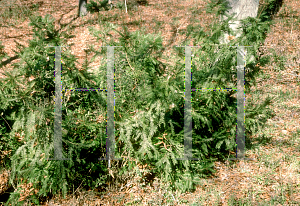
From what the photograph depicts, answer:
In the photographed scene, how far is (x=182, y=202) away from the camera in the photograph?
10.4 ft

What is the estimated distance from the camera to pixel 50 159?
9.06 feet

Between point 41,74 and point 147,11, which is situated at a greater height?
point 147,11

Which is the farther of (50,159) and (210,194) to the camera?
(210,194)

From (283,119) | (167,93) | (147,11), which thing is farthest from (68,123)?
(147,11)

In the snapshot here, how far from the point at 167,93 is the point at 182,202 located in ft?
5.67

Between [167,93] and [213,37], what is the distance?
1.35m

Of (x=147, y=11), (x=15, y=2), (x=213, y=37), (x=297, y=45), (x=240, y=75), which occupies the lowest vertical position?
(x=240, y=75)

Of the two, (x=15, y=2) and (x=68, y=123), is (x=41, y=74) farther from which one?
(x=15, y=2)

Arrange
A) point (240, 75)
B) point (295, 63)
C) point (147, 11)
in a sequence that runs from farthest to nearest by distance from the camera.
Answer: point (147, 11), point (295, 63), point (240, 75)

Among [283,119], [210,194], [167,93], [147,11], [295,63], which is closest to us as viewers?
[167,93]

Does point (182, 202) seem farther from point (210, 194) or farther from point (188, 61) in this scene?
point (188, 61)

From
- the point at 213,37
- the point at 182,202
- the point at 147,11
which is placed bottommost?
the point at 182,202

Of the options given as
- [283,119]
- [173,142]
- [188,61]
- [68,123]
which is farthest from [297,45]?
[68,123]

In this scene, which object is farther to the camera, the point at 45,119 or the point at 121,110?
the point at 121,110
